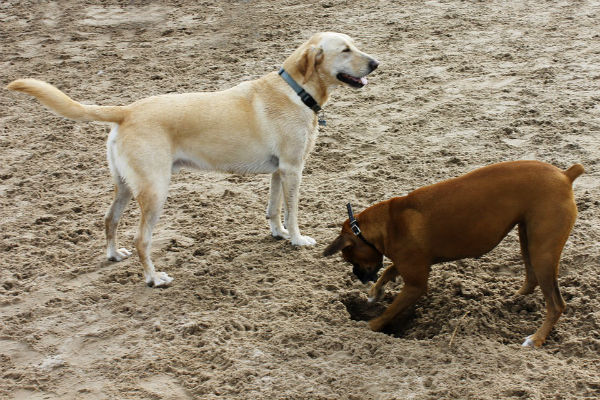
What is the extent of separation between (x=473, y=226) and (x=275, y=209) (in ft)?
6.05

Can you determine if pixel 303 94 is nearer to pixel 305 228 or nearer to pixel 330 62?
pixel 330 62

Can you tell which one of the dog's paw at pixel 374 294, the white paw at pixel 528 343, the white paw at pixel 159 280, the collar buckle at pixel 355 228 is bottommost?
the white paw at pixel 159 280

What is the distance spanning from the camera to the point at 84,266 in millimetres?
5016

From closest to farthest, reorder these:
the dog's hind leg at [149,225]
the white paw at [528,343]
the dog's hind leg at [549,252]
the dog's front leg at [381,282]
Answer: the dog's hind leg at [549,252]
the white paw at [528,343]
the dog's front leg at [381,282]
the dog's hind leg at [149,225]

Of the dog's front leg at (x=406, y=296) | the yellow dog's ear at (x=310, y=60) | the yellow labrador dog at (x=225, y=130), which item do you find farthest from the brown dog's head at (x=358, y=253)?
the yellow dog's ear at (x=310, y=60)

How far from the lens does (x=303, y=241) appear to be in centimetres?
512

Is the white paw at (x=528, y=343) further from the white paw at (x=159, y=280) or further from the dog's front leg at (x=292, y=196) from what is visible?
the white paw at (x=159, y=280)

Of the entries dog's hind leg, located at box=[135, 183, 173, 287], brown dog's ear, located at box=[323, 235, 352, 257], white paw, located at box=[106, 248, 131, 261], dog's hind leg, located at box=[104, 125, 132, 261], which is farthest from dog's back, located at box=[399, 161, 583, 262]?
white paw, located at box=[106, 248, 131, 261]

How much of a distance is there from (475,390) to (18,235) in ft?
12.8

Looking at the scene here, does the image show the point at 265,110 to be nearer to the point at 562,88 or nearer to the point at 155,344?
the point at 155,344

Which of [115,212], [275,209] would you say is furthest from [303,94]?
[115,212]

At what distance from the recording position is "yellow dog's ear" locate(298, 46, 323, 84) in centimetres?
481

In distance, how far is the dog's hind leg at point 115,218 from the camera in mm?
4891

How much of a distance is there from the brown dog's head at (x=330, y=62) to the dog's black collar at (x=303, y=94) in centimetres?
5
